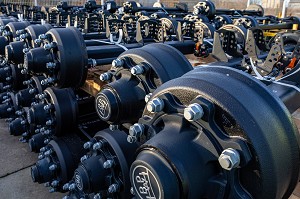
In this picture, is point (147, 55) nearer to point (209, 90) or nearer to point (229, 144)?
point (209, 90)

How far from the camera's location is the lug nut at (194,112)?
0.78 m

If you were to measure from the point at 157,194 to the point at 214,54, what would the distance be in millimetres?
1516

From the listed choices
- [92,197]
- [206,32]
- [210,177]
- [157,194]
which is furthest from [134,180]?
[206,32]

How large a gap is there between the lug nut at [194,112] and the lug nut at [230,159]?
4.5 inches

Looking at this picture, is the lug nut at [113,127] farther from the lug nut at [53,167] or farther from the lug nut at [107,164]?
the lug nut at [53,167]

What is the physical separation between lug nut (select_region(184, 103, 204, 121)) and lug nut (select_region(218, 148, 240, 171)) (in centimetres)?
11

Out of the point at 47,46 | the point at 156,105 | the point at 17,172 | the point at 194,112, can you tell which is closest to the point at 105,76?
the point at 47,46

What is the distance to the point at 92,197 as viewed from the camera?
61.4 inches

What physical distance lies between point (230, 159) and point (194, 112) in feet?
0.49

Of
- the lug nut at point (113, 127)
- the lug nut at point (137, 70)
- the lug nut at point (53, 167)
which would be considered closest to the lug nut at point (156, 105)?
the lug nut at point (137, 70)

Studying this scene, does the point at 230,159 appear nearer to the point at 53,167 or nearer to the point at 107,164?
the point at 107,164

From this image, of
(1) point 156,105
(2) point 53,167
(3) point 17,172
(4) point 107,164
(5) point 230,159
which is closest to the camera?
(5) point 230,159

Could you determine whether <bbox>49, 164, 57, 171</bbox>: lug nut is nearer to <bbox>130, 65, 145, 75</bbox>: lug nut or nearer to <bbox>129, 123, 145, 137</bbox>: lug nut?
<bbox>130, 65, 145, 75</bbox>: lug nut

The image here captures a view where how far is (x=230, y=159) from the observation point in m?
0.73
